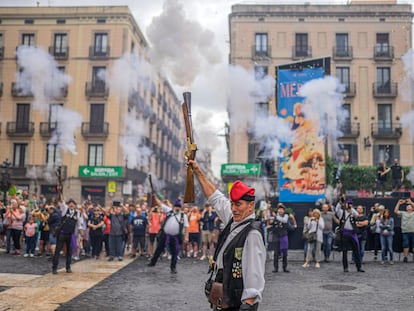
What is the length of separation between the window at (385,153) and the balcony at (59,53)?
943 inches

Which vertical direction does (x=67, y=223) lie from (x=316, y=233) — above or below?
above

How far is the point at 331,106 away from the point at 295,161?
16.6 meters

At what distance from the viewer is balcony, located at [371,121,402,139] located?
33031mm

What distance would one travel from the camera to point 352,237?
1137cm

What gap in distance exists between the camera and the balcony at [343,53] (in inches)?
1345

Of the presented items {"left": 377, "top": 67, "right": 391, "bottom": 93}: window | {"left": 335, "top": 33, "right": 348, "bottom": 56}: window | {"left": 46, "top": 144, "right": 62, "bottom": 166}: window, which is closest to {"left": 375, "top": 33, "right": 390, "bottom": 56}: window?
{"left": 377, "top": 67, "right": 391, "bottom": 93}: window

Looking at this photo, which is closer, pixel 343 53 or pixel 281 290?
pixel 281 290

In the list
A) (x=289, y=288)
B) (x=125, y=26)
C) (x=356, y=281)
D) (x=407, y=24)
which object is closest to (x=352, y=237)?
(x=356, y=281)

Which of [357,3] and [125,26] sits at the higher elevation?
[357,3]

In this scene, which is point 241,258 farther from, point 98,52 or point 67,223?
point 98,52

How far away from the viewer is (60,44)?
34.1 meters

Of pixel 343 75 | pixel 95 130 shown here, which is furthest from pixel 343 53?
pixel 95 130

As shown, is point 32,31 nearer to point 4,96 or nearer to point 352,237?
point 4,96

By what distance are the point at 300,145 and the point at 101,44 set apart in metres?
21.3
